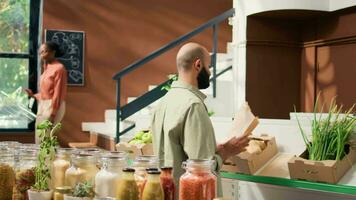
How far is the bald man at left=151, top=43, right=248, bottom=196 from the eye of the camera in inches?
98.2

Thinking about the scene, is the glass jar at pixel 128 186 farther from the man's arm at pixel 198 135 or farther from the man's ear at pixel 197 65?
the man's ear at pixel 197 65

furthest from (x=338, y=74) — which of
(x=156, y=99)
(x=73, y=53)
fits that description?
(x=73, y=53)

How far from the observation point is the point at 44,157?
7.13 feet

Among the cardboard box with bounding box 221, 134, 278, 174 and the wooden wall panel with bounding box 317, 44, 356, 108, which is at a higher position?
the wooden wall panel with bounding box 317, 44, 356, 108

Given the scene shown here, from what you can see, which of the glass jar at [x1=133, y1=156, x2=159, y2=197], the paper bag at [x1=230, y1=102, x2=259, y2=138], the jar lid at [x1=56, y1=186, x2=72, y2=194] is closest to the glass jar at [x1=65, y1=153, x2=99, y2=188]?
the jar lid at [x1=56, y1=186, x2=72, y2=194]

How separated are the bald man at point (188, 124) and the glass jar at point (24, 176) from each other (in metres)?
0.60

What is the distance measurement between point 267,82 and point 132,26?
2795 mm

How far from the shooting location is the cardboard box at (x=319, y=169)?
269cm

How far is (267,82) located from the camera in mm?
6539

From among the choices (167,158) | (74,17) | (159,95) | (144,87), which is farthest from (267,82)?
(167,158)

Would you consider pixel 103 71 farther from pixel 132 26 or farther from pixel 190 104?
pixel 190 104

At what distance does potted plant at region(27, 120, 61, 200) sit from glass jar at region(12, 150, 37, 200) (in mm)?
50

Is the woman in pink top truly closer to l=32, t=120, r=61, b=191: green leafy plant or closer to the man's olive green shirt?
the man's olive green shirt

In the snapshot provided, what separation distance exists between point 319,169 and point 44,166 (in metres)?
1.33
